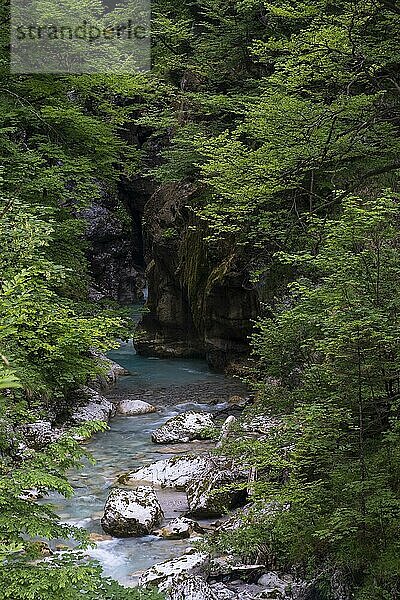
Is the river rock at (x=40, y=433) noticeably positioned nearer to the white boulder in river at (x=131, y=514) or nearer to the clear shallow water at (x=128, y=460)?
the clear shallow water at (x=128, y=460)

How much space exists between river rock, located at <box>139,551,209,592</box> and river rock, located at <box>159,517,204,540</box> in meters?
0.81

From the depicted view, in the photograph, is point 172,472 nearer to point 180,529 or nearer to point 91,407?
point 180,529

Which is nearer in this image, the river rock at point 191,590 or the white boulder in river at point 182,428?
the river rock at point 191,590

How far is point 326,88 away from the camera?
8.96m

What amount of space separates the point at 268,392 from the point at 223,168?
3398mm

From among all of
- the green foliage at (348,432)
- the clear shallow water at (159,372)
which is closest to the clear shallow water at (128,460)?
the clear shallow water at (159,372)

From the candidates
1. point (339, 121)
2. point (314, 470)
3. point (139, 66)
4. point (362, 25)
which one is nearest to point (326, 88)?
point (339, 121)

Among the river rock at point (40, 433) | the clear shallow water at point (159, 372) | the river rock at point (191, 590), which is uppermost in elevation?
the clear shallow water at point (159, 372)

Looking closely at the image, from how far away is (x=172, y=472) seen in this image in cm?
→ 923

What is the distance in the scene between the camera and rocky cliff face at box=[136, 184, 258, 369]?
1515 centimetres

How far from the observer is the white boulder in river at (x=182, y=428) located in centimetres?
1088

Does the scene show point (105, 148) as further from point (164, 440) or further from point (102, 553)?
point (102, 553)

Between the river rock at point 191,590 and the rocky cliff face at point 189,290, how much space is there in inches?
326

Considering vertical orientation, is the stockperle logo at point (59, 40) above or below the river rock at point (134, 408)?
above
